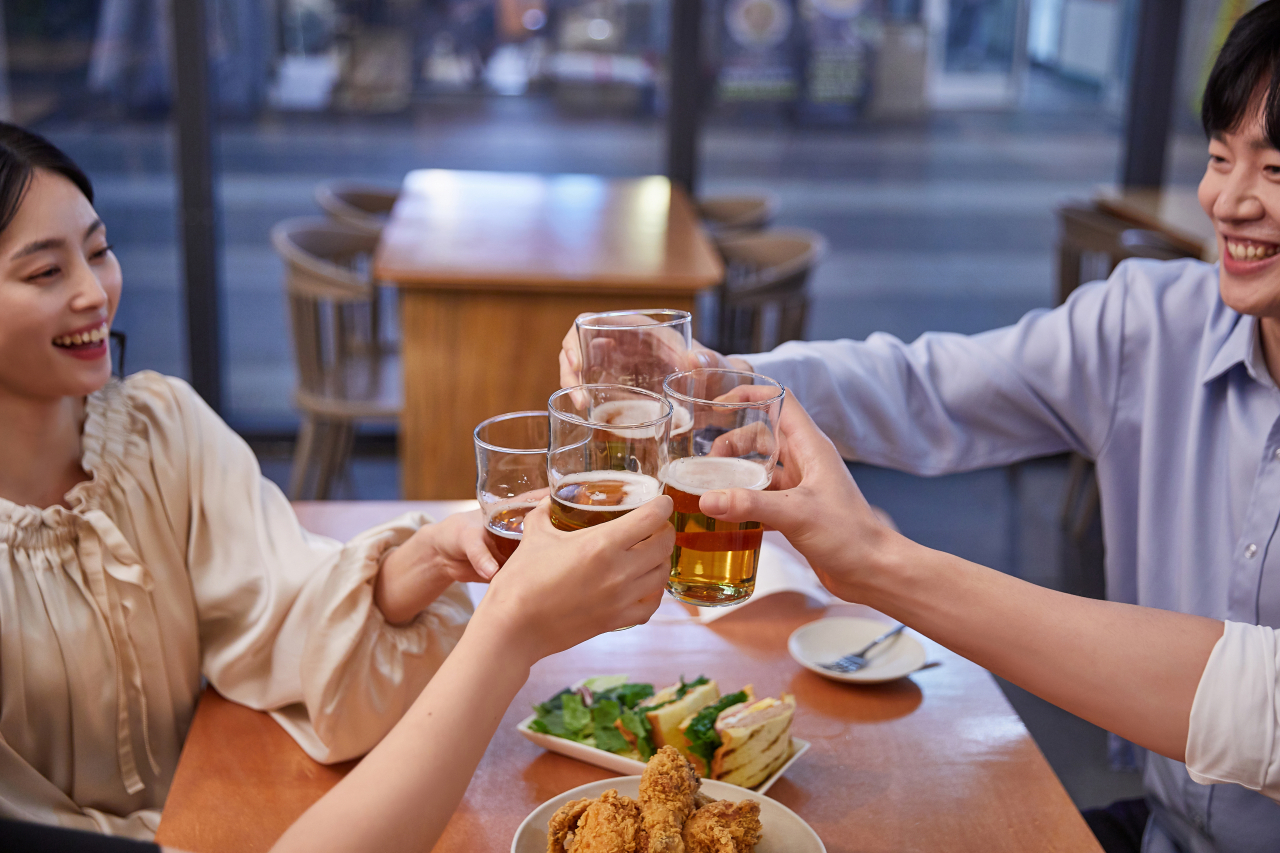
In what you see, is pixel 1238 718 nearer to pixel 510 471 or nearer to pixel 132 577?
pixel 510 471

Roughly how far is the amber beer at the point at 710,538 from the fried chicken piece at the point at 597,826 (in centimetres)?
22

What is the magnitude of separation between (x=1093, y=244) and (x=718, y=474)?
352cm

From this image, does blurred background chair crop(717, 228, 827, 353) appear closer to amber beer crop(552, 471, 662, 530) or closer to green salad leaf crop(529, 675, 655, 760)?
green salad leaf crop(529, 675, 655, 760)

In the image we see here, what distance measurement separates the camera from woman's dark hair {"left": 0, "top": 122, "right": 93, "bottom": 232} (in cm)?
151

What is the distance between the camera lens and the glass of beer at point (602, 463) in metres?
1.04

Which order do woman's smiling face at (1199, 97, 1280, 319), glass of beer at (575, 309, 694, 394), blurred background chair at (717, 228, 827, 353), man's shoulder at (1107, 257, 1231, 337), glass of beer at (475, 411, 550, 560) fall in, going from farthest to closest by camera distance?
blurred background chair at (717, 228, 827, 353), man's shoulder at (1107, 257, 1231, 337), woman's smiling face at (1199, 97, 1280, 319), glass of beer at (575, 309, 694, 394), glass of beer at (475, 411, 550, 560)

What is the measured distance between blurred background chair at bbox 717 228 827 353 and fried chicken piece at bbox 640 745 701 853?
8.70 feet

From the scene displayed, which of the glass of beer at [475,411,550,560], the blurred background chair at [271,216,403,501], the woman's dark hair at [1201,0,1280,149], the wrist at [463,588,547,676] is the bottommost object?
the blurred background chair at [271,216,403,501]

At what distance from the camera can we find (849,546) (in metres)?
1.18

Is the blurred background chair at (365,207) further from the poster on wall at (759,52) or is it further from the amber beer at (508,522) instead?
the amber beer at (508,522)

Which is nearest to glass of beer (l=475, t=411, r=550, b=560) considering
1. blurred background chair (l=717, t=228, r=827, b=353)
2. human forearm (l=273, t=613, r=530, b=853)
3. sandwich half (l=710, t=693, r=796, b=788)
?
human forearm (l=273, t=613, r=530, b=853)

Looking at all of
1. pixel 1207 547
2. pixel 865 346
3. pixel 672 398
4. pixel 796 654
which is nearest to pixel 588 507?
pixel 672 398

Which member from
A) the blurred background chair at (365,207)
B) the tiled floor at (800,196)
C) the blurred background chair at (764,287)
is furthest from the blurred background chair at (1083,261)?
the blurred background chair at (365,207)

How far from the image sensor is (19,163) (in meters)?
1.52
